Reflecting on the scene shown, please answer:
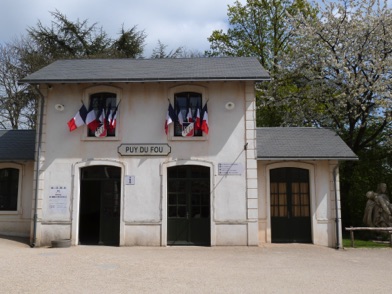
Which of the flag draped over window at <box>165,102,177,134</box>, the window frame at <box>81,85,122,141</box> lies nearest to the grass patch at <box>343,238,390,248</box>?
the flag draped over window at <box>165,102,177,134</box>

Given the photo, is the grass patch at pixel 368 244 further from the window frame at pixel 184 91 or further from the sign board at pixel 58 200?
the sign board at pixel 58 200

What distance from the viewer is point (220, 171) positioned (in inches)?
515

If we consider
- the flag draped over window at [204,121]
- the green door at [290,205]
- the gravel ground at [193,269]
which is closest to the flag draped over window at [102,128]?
the flag draped over window at [204,121]

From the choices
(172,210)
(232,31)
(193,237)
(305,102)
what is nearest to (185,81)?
(172,210)

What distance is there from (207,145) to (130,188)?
283cm

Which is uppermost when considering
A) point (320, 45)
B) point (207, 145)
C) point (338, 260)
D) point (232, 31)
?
point (232, 31)

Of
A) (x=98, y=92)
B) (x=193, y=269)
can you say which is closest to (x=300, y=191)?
(x=193, y=269)

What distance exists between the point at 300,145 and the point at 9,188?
1052 centimetres

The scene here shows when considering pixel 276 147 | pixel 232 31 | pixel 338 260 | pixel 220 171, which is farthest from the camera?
pixel 232 31

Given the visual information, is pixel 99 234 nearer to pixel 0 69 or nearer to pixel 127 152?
pixel 127 152

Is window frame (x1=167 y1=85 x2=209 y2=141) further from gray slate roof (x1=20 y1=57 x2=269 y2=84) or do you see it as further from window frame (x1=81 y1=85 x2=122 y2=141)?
window frame (x1=81 y1=85 x2=122 y2=141)

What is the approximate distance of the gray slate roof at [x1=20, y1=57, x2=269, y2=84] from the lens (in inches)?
512

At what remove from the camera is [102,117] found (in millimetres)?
13406

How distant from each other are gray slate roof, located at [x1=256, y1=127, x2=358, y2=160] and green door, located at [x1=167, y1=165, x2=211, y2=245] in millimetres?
2097
